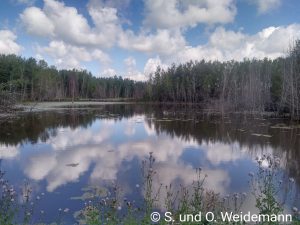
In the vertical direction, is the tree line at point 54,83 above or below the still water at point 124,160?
above

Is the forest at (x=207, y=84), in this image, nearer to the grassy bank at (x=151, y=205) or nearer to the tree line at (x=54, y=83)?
the tree line at (x=54, y=83)

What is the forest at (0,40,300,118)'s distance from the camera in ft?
143

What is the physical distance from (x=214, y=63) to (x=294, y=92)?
53.6 metres

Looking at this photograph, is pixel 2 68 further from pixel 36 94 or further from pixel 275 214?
pixel 275 214

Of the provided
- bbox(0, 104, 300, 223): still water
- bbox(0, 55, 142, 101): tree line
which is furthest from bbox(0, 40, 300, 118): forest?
bbox(0, 104, 300, 223): still water

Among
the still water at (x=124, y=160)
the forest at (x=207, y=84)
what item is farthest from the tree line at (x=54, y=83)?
the still water at (x=124, y=160)

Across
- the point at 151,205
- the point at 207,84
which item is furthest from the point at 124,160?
the point at 207,84

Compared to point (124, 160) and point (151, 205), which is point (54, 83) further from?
point (151, 205)

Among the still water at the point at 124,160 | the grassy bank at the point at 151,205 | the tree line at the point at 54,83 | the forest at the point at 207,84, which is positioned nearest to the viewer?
the grassy bank at the point at 151,205

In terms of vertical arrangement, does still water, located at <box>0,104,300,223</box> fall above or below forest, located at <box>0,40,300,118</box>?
below

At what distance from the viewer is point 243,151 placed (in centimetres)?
1822

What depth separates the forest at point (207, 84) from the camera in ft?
143

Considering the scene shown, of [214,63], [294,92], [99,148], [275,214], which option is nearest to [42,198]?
[275,214]

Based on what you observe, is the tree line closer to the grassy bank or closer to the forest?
the forest
